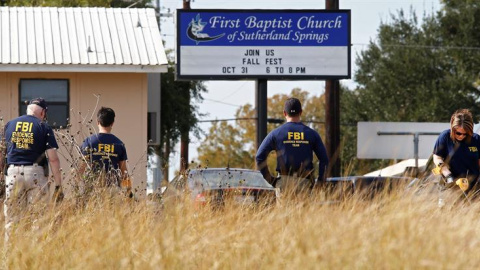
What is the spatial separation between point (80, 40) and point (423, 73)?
109ft

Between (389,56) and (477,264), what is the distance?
5272 centimetres

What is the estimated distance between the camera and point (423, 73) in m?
58.8

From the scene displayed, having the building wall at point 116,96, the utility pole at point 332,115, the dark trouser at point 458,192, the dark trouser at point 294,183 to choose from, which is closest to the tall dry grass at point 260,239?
the dark trouser at point 458,192

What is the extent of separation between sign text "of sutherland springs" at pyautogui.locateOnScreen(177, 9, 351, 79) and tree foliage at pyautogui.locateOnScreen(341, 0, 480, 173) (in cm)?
2817

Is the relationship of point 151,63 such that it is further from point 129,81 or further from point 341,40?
point 341,40

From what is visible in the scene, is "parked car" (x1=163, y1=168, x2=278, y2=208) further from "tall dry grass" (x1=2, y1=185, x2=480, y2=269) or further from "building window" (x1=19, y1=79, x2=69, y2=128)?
"building window" (x1=19, y1=79, x2=69, y2=128)

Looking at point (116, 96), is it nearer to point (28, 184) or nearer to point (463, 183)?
point (28, 184)

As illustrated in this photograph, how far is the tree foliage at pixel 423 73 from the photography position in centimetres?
5669

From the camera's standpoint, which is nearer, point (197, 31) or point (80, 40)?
point (80, 40)

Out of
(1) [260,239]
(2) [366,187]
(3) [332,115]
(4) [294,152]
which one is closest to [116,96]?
(3) [332,115]

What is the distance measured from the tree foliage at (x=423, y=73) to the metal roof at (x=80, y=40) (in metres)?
28.8

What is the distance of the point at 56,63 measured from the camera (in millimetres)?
26484

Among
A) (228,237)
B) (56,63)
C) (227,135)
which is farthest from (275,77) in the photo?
(227,135)

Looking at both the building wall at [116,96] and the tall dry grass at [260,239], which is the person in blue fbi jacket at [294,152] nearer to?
the tall dry grass at [260,239]
